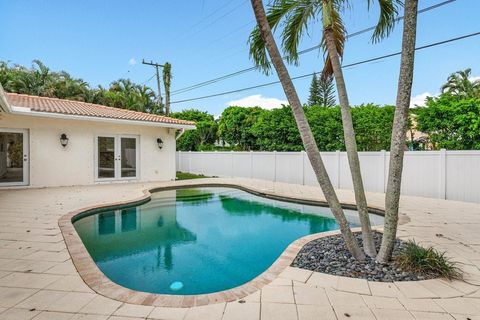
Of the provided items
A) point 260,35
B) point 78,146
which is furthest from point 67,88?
point 260,35

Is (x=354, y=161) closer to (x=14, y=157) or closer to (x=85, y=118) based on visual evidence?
(x=85, y=118)

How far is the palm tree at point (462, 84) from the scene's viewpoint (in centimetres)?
2027

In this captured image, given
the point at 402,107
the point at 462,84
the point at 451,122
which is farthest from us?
the point at 462,84

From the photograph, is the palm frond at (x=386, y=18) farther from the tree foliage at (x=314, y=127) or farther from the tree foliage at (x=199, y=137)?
the tree foliage at (x=199, y=137)

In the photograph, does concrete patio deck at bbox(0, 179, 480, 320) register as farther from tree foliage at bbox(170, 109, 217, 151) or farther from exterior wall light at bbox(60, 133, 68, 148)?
tree foliage at bbox(170, 109, 217, 151)

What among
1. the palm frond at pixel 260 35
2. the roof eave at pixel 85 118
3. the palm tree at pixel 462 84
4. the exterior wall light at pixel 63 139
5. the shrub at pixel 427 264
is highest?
the palm tree at pixel 462 84

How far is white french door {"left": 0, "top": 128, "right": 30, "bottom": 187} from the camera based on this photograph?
10617mm

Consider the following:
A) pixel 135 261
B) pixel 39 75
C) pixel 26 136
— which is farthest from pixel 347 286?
pixel 39 75

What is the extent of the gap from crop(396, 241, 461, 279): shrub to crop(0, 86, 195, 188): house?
34.3ft

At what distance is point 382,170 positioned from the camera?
1012 cm

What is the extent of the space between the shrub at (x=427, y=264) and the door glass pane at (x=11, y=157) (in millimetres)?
12652

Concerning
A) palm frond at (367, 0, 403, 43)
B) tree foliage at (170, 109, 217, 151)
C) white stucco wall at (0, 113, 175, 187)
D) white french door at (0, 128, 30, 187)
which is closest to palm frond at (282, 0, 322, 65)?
palm frond at (367, 0, 403, 43)

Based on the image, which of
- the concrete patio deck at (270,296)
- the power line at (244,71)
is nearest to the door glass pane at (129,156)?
the power line at (244,71)

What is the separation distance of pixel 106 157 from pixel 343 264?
38.1 feet
